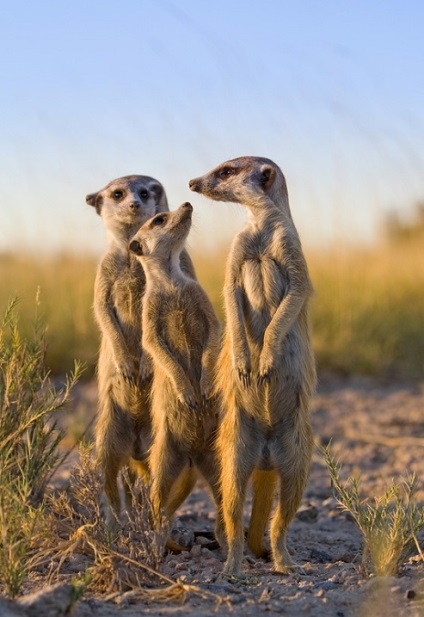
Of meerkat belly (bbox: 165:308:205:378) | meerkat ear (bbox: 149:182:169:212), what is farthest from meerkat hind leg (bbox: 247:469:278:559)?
meerkat ear (bbox: 149:182:169:212)

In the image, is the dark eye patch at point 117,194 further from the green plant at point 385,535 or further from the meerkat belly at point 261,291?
the green plant at point 385,535

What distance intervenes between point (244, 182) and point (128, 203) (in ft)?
2.81

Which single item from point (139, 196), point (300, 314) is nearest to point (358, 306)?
point (139, 196)

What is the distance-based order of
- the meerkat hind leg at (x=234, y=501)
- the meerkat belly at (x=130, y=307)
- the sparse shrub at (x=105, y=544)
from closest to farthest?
the sparse shrub at (x=105, y=544), the meerkat hind leg at (x=234, y=501), the meerkat belly at (x=130, y=307)

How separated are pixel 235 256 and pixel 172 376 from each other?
0.54 metres

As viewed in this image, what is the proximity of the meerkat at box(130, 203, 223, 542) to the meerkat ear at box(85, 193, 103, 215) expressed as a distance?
0.67 metres

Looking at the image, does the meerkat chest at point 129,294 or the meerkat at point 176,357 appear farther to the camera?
the meerkat chest at point 129,294

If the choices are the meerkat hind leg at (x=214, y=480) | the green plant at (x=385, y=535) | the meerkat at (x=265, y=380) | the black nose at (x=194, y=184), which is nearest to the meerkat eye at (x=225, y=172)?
the black nose at (x=194, y=184)

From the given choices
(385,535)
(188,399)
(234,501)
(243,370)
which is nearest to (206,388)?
(188,399)

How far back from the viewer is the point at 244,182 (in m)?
4.10

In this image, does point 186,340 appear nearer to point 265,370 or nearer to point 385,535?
point 265,370

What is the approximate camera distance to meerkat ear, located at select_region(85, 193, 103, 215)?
5078 millimetres

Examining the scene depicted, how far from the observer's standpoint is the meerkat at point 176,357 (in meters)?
3.95

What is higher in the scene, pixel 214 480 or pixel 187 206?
pixel 187 206
